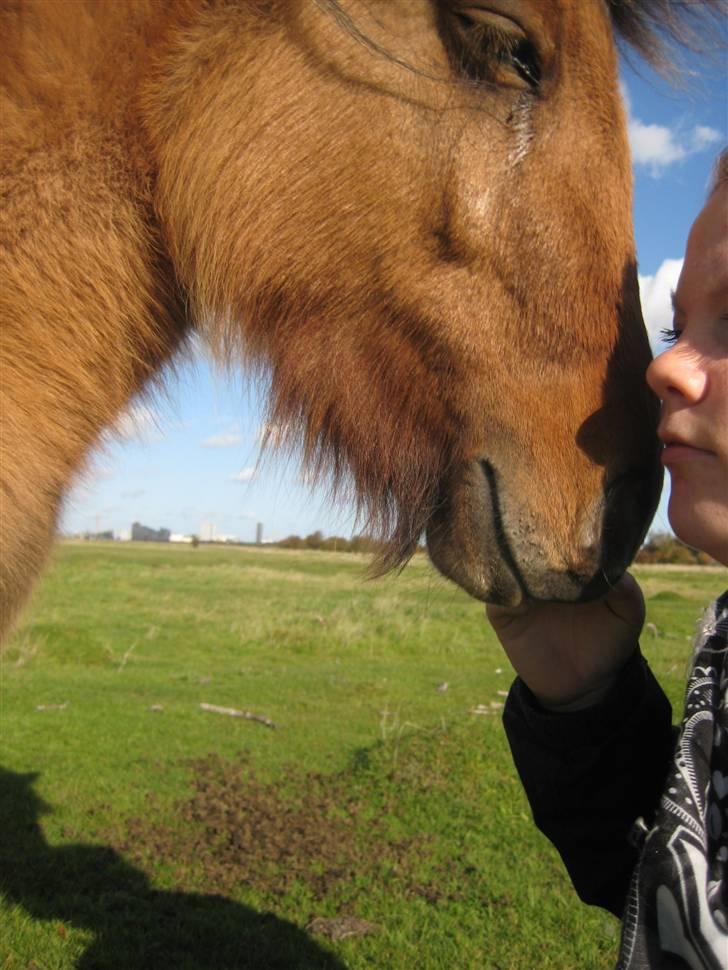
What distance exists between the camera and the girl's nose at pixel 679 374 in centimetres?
181

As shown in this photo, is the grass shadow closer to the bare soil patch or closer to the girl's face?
the bare soil patch

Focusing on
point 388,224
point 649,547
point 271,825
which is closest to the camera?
point 388,224

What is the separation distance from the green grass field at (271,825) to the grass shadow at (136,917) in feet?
0.04

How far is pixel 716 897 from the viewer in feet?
5.36

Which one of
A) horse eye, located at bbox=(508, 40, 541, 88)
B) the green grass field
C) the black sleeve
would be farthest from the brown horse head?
the green grass field

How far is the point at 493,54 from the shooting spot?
7.10ft

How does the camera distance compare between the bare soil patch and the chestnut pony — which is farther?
the bare soil patch

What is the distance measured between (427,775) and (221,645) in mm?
10050

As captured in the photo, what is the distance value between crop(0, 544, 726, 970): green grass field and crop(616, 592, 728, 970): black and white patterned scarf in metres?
0.87

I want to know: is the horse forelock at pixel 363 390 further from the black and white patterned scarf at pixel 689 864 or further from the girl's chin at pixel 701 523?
the black and white patterned scarf at pixel 689 864

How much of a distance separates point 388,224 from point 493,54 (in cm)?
53

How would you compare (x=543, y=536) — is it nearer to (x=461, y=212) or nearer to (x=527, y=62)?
(x=461, y=212)

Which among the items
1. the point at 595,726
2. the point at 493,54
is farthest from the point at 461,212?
the point at 595,726

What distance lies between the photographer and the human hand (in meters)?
2.26
